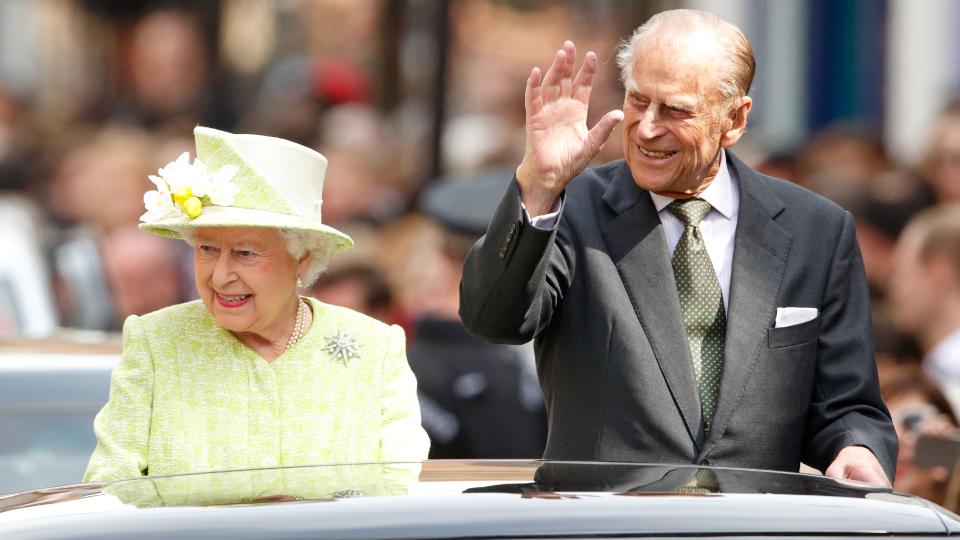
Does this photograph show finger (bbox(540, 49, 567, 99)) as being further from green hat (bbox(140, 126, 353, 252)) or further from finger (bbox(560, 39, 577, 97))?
green hat (bbox(140, 126, 353, 252))

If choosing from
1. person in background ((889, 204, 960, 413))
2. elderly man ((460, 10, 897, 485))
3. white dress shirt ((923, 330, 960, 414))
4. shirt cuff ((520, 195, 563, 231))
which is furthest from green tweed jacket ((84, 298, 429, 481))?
person in background ((889, 204, 960, 413))

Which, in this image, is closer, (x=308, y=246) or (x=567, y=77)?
(x=567, y=77)

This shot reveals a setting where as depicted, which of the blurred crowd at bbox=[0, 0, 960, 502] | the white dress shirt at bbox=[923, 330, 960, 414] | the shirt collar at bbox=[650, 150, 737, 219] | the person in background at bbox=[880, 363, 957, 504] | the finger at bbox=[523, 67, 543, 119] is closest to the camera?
the finger at bbox=[523, 67, 543, 119]

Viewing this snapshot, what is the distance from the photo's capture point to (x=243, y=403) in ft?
11.0

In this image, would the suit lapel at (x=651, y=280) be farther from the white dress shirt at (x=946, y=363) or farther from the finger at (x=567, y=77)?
the white dress shirt at (x=946, y=363)

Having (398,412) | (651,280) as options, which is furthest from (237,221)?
(651,280)

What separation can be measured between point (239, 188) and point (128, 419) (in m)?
0.50

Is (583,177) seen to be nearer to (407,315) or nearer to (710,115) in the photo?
(710,115)

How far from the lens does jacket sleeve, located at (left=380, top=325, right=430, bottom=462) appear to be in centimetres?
335

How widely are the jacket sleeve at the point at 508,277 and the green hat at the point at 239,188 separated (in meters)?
0.32

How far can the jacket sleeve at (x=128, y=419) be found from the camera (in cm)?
319

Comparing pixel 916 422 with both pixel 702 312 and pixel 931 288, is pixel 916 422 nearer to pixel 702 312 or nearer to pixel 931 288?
pixel 931 288

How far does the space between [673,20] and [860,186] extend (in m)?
5.96

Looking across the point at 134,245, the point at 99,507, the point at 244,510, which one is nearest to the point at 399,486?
the point at 244,510
